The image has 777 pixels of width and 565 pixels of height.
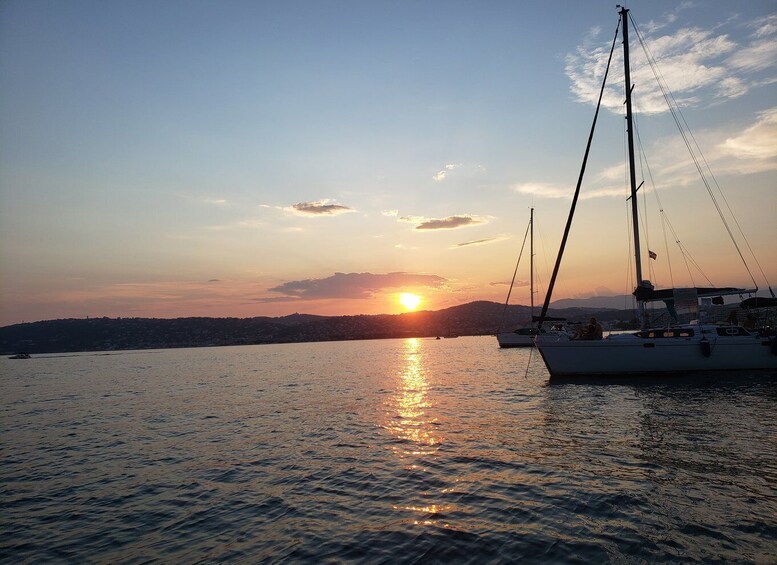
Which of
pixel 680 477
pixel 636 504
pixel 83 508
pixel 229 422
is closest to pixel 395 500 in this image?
pixel 636 504

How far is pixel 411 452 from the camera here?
46.6 ft

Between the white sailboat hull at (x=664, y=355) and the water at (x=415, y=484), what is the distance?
14.4ft

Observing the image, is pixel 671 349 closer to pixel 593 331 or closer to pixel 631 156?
pixel 593 331

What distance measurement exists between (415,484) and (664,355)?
75.9 ft

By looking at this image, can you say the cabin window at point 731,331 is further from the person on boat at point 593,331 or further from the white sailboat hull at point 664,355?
the person on boat at point 593,331

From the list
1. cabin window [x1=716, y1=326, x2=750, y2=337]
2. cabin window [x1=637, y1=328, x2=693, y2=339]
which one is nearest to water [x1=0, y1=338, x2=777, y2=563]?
cabin window [x1=637, y1=328, x2=693, y2=339]

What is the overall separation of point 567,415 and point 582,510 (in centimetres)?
1029

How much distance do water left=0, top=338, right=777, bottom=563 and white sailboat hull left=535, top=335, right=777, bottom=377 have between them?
4377 millimetres

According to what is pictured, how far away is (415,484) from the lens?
11.0 m

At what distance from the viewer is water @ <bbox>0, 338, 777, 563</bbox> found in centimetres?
783

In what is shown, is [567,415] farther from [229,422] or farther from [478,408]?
[229,422]

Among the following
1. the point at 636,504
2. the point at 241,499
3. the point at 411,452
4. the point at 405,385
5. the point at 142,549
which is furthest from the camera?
the point at 405,385

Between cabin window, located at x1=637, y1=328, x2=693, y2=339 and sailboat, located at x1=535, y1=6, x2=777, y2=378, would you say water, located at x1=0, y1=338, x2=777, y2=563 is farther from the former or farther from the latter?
cabin window, located at x1=637, y1=328, x2=693, y2=339

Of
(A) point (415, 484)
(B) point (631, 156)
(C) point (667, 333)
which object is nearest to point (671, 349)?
(C) point (667, 333)
